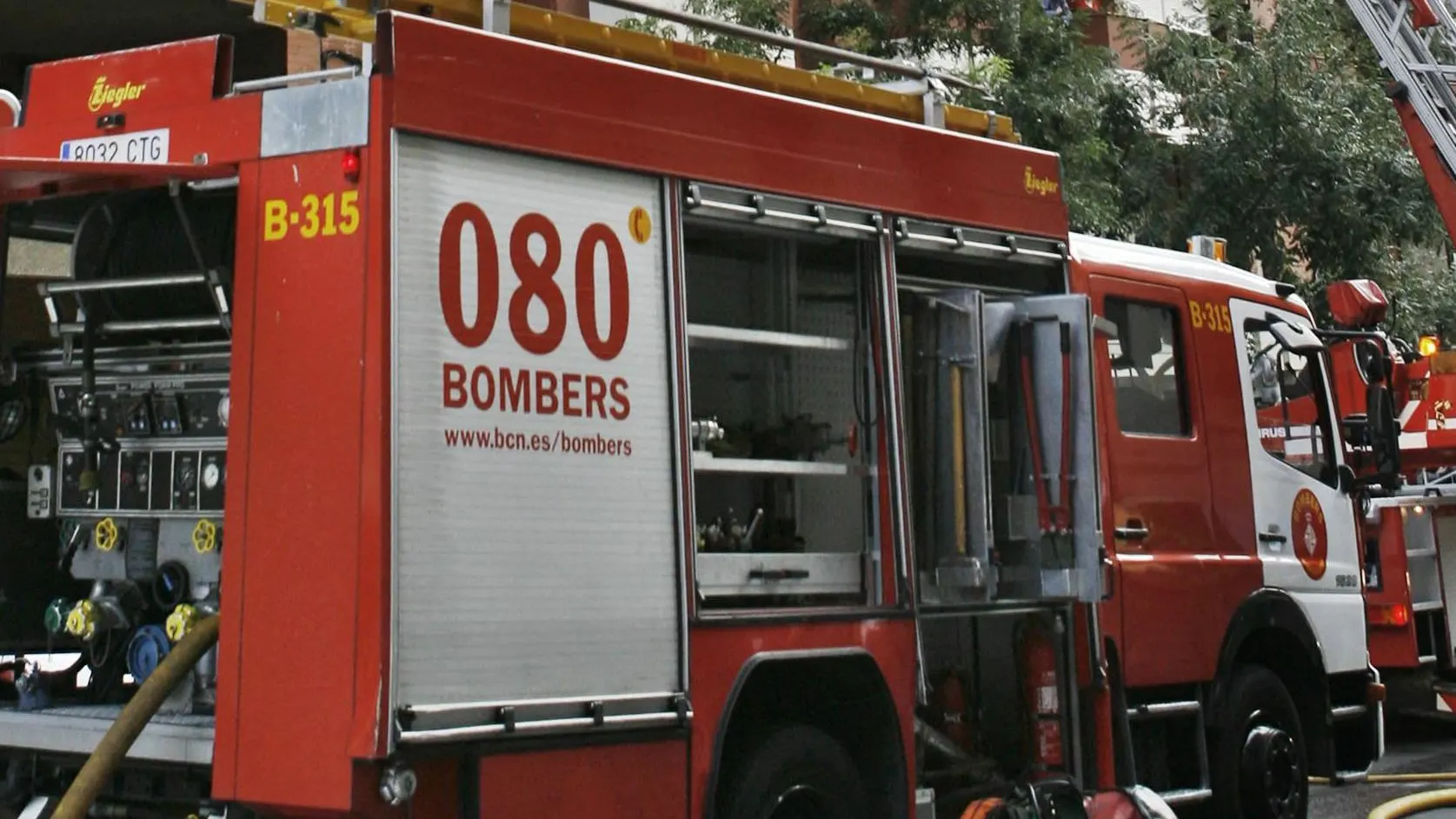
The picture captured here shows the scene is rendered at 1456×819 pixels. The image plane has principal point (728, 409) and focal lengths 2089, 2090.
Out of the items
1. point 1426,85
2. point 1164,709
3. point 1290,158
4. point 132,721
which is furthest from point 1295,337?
point 1290,158

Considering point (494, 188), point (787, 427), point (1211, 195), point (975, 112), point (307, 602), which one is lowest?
point (307, 602)

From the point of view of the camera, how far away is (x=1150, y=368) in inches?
352

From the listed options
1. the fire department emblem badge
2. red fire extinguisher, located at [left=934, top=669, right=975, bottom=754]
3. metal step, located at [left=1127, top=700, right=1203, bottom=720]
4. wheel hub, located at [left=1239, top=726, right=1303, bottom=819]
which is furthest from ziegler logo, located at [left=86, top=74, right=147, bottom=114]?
the fire department emblem badge

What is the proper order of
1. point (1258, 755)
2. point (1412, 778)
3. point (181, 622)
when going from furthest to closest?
point (1412, 778), point (1258, 755), point (181, 622)

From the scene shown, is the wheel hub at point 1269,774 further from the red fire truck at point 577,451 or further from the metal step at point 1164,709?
the metal step at point 1164,709

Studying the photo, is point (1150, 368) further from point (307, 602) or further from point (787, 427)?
point (307, 602)

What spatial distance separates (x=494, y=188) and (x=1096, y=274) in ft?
11.7

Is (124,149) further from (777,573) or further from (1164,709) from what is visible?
(1164,709)

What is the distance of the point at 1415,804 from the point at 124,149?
7532 millimetres

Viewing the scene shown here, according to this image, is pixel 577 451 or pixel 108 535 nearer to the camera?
pixel 577 451

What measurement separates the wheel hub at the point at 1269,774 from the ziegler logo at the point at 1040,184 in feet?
8.76

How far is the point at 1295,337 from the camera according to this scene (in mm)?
9914

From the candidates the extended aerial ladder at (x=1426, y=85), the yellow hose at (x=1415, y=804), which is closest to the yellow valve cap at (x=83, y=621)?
the yellow hose at (x=1415, y=804)

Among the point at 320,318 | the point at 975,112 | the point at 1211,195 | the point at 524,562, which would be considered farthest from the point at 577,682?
the point at 1211,195
